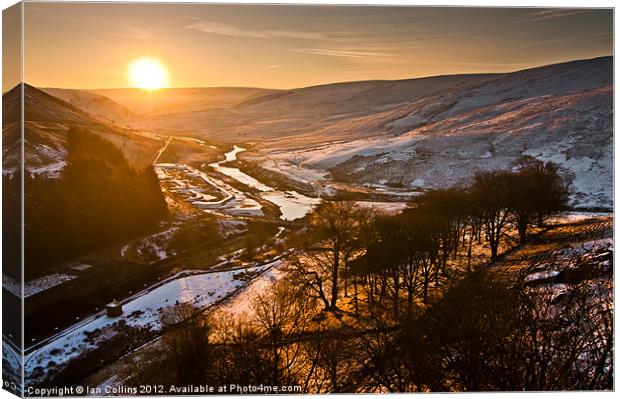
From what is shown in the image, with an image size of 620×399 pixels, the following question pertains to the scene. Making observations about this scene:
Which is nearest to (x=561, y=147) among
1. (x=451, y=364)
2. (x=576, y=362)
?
(x=576, y=362)

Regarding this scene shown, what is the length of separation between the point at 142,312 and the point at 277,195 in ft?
11.9

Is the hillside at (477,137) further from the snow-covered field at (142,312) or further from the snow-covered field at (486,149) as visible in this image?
the snow-covered field at (142,312)

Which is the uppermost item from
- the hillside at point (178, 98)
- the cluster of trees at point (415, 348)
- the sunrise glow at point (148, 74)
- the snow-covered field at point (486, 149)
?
the sunrise glow at point (148, 74)

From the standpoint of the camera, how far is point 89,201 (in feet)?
30.2

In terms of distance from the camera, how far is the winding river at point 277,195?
381 inches

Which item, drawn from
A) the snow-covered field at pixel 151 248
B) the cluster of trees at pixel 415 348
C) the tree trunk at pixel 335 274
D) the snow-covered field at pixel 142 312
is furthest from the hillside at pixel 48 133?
the tree trunk at pixel 335 274

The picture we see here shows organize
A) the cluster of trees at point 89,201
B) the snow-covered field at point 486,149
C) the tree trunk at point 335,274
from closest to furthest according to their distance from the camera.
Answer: the cluster of trees at point 89,201 → the snow-covered field at point 486,149 → the tree trunk at point 335,274

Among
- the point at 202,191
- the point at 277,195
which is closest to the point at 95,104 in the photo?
the point at 202,191

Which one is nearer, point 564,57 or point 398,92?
point 564,57

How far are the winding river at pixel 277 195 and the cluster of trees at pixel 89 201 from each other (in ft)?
5.86

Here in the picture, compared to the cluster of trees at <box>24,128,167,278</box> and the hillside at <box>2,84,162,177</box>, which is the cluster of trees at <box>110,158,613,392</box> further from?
the hillside at <box>2,84,162,177</box>

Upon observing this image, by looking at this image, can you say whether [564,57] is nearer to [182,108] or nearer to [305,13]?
[305,13]

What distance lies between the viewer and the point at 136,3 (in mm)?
8039

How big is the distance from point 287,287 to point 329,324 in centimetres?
105
